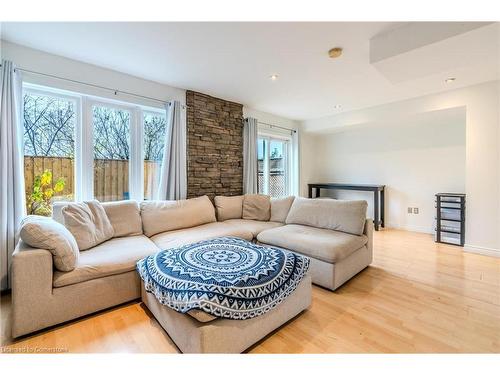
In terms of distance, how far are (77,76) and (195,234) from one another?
2090 millimetres

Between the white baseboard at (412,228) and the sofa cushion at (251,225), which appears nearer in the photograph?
the sofa cushion at (251,225)

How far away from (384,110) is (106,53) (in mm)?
4005

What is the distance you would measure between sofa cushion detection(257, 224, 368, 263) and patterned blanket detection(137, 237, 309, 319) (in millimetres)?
438

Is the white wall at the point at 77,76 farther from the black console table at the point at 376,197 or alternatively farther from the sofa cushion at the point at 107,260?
the black console table at the point at 376,197

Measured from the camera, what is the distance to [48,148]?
2387mm

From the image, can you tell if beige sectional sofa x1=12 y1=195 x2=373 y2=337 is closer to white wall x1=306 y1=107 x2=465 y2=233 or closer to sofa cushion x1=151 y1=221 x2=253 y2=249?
sofa cushion x1=151 y1=221 x2=253 y2=249

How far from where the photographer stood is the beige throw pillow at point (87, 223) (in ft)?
6.47

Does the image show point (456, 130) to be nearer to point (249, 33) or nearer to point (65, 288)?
point (249, 33)

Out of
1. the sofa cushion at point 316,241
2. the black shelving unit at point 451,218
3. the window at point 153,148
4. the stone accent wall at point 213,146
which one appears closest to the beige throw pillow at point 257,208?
the stone accent wall at point 213,146

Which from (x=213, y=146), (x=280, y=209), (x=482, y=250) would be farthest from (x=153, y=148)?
(x=482, y=250)

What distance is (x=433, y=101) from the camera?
10.9 feet

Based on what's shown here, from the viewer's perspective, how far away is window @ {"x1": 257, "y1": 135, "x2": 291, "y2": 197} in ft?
15.2

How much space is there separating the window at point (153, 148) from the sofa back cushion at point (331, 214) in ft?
6.25
